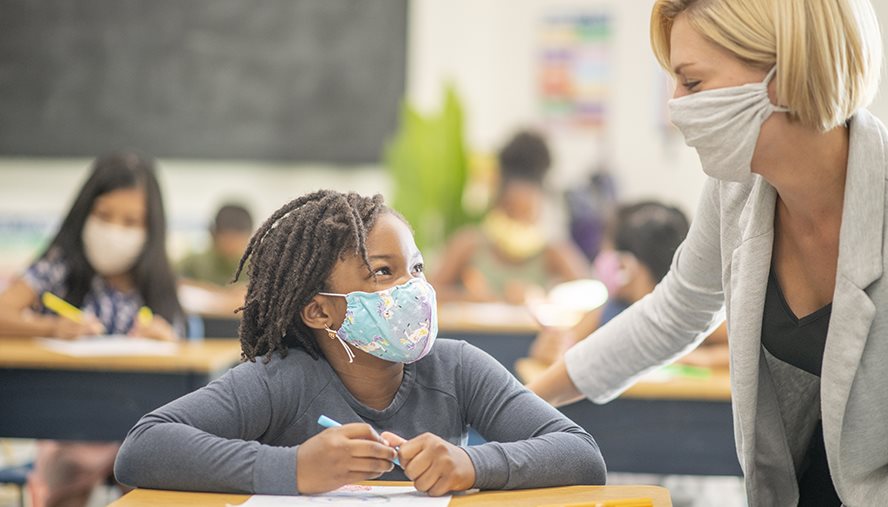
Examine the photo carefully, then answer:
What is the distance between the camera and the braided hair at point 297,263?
1735 millimetres

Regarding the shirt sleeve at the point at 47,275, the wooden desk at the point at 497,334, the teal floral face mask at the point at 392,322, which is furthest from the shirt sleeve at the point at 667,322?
the wooden desk at the point at 497,334

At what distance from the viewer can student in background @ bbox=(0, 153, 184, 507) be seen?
358 cm

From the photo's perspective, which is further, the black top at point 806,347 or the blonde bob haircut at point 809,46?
the black top at point 806,347

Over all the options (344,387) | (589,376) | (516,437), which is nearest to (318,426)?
(344,387)

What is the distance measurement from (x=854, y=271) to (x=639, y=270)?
7.35 feet

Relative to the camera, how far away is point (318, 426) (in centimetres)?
167

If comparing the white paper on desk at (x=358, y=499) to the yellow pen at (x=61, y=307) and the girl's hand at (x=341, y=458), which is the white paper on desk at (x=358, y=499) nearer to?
the girl's hand at (x=341, y=458)

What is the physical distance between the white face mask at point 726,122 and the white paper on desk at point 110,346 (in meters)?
2.17

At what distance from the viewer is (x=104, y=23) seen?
24.9ft

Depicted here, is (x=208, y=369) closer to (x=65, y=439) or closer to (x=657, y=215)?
(x=65, y=439)

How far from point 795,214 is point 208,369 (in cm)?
212

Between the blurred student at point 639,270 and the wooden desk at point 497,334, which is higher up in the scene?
the blurred student at point 639,270

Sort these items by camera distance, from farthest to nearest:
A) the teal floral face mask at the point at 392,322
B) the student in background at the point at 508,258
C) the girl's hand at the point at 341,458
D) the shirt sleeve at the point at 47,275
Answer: the student in background at the point at 508,258, the shirt sleeve at the point at 47,275, the teal floral face mask at the point at 392,322, the girl's hand at the point at 341,458

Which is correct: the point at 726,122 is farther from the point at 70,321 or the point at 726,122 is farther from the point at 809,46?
the point at 70,321
